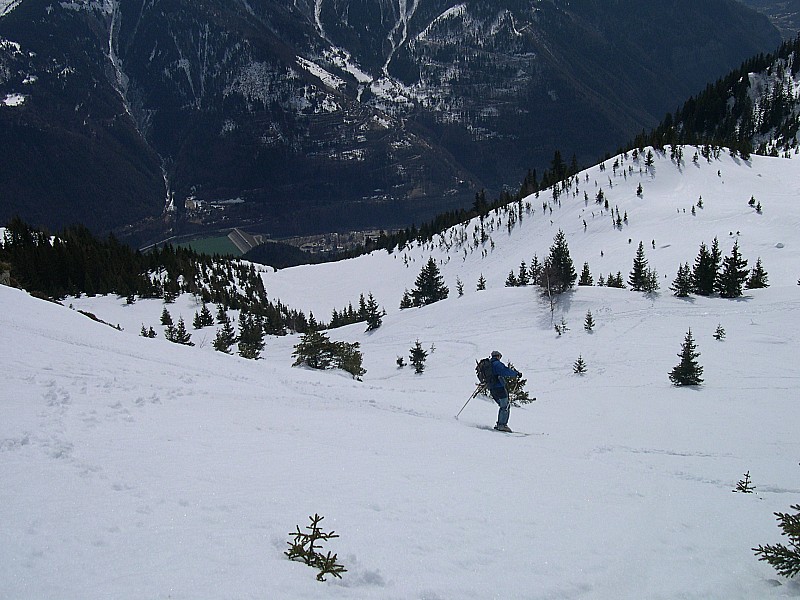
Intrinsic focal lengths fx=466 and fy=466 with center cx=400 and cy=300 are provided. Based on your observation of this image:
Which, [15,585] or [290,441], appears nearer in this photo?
[15,585]

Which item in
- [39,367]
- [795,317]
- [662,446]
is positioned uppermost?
[795,317]

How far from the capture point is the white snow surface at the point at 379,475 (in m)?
4.25

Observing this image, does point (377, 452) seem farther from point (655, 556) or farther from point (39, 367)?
point (39, 367)

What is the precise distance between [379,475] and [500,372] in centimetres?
539

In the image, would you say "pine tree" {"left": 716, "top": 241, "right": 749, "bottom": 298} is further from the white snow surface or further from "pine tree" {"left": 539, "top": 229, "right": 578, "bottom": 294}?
"pine tree" {"left": 539, "top": 229, "right": 578, "bottom": 294}

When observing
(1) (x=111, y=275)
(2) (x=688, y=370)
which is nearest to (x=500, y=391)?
(2) (x=688, y=370)

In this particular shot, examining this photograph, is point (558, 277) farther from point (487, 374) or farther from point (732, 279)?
point (487, 374)

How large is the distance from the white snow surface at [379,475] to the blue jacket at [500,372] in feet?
3.88

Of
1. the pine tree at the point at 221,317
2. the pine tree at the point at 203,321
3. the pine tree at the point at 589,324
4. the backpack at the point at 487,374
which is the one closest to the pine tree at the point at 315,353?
the backpack at the point at 487,374

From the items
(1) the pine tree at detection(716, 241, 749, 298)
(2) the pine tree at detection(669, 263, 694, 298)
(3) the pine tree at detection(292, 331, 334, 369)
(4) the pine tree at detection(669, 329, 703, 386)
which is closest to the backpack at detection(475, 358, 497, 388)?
(4) the pine tree at detection(669, 329, 703, 386)

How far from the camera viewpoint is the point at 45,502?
4.79 meters

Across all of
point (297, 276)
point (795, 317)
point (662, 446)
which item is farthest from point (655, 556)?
point (297, 276)

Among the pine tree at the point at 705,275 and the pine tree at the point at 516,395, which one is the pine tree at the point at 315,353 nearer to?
the pine tree at the point at 516,395

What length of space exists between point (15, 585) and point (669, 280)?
41.3m
